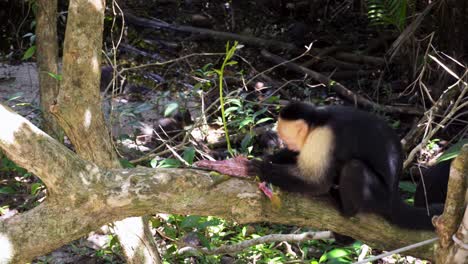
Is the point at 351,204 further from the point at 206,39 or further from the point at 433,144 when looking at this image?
the point at 206,39

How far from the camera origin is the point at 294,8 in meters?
7.95

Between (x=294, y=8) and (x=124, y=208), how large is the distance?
6.15 m

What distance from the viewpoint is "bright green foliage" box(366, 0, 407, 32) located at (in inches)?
195

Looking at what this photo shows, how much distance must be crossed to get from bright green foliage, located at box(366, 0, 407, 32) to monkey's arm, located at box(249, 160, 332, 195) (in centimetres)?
278

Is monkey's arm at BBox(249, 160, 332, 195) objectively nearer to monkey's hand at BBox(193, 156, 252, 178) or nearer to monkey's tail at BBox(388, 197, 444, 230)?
monkey's hand at BBox(193, 156, 252, 178)

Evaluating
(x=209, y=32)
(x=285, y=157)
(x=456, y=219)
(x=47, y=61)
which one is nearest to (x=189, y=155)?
(x=285, y=157)

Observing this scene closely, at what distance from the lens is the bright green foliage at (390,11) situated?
16.3 feet

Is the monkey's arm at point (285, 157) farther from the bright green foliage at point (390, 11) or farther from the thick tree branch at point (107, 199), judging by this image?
the bright green foliage at point (390, 11)

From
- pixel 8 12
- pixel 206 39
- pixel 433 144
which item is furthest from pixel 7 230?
pixel 206 39

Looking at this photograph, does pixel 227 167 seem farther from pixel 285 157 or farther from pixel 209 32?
pixel 209 32

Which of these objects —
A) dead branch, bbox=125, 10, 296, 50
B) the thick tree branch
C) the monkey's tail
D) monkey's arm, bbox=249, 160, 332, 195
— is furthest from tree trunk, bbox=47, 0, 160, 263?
dead branch, bbox=125, 10, 296, 50

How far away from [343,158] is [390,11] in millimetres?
2757

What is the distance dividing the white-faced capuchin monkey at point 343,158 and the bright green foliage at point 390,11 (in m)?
2.43

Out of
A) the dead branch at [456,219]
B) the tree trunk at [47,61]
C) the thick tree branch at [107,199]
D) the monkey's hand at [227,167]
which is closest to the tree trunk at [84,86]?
the thick tree branch at [107,199]
